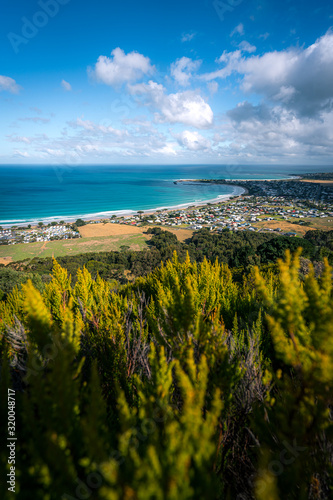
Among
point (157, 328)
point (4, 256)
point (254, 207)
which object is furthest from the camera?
point (254, 207)

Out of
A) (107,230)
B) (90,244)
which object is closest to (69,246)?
(90,244)

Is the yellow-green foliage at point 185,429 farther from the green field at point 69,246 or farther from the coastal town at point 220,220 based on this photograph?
the coastal town at point 220,220

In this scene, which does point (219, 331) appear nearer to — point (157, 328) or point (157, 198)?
point (157, 328)

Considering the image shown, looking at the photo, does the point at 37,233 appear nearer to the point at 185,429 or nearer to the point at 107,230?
the point at 107,230

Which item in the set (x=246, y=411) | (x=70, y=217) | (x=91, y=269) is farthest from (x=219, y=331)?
(x=70, y=217)

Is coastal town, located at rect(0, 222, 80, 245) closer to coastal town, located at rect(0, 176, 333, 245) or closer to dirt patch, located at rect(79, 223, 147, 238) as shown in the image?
coastal town, located at rect(0, 176, 333, 245)
